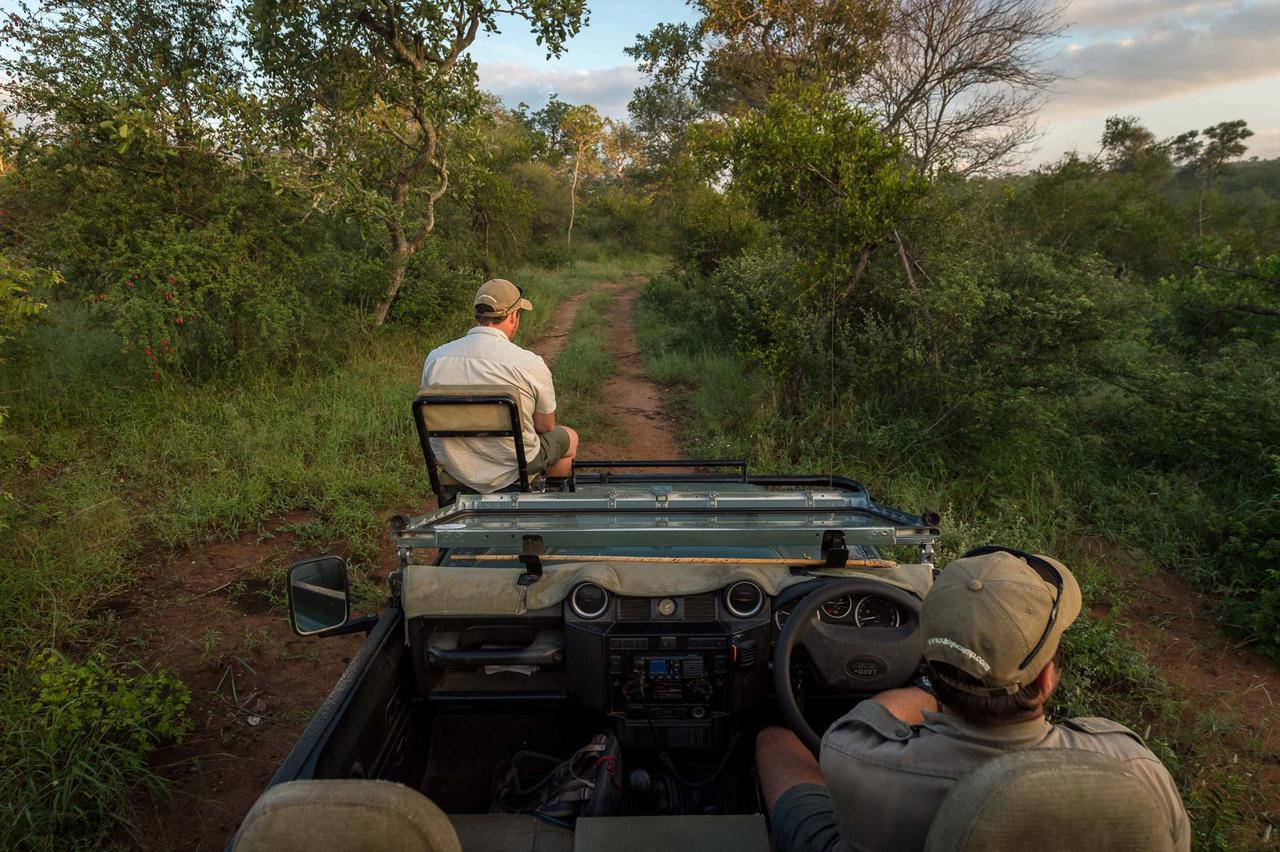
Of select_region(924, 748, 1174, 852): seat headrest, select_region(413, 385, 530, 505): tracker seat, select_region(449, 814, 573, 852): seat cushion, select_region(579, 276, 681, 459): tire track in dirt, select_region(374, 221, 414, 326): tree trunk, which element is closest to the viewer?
select_region(924, 748, 1174, 852): seat headrest

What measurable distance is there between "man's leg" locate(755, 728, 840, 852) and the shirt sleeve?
2.03m

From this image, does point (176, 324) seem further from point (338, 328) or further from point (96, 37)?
point (96, 37)

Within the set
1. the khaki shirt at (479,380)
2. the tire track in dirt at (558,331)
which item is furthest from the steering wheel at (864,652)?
the tire track in dirt at (558,331)

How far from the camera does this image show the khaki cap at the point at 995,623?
4.20 ft

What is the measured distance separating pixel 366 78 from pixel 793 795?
26.6 ft

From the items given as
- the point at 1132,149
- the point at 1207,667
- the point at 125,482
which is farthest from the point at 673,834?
the point at 1132,149

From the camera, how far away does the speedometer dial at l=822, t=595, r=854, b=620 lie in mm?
2010

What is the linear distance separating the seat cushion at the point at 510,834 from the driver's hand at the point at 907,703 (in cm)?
86

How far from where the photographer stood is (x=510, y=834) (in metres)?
1.75

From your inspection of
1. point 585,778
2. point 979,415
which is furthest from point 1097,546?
point 585,778

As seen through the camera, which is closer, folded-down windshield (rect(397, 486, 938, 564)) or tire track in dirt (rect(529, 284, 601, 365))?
folded-down windshield (rect(397, 486, 938, 564))

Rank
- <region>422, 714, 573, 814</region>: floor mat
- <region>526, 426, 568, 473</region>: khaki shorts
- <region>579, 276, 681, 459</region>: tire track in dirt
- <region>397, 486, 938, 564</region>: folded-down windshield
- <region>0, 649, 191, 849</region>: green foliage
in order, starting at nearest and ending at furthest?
1. <region>397, 486, 938, 564</region>: folded-down windshield
2. <region>422, 714, 573, 814</region>: floor mat
3. <region>0, 649, 191, 849</region>: green foliage
4. <region>526, 426, 568, 473</region>: khaki shorts
5. <region>579, 276, 681, 459</region>: tire track in dirt

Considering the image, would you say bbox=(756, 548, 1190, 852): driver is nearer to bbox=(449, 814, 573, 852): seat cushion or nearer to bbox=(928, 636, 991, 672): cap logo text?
bbox=(928, 636, 991, 672): cap logo text

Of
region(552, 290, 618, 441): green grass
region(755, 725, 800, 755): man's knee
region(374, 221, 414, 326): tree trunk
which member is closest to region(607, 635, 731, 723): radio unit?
region(755, 725, 800, 755): man's knee
